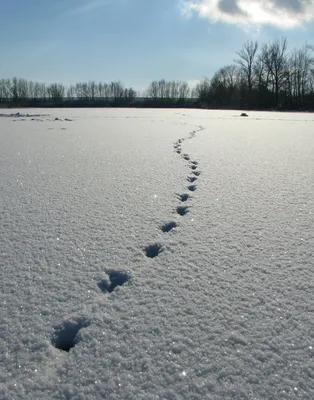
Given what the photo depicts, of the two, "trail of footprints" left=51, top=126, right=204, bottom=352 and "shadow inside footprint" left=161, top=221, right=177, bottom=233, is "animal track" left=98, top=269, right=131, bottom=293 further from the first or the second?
"shadow inside footprint" left=161, top=221, right=177, bottom=233

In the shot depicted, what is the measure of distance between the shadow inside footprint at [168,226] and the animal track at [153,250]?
175mm

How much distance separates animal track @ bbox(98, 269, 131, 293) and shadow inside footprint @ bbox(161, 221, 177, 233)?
17.2 inches

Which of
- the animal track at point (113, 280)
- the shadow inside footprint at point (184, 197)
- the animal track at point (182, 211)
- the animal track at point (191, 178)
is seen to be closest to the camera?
the animal track at point (113, 280)

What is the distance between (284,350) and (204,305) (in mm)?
255

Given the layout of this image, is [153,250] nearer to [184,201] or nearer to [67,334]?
[67,334]

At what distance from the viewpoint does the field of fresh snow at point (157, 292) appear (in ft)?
2.43

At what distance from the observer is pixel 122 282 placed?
1.14 metres

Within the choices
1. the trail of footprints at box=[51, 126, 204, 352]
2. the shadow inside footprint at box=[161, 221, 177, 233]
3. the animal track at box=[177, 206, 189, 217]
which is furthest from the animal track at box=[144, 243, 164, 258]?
the animal track at box=[177, 206, 189, 217]

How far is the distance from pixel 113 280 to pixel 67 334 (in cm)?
28

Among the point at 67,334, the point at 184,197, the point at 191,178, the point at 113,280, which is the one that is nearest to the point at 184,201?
the point at 184,197

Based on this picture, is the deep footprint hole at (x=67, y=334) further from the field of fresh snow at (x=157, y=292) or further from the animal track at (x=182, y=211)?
the animal track at (x=182, y=211)

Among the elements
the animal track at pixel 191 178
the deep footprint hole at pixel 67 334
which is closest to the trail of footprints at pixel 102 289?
the deep footprint hole at pixel 67 334

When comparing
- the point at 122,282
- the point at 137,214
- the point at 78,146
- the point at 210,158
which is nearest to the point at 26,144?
the point at 78,146

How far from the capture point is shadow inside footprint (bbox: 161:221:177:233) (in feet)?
5.14
